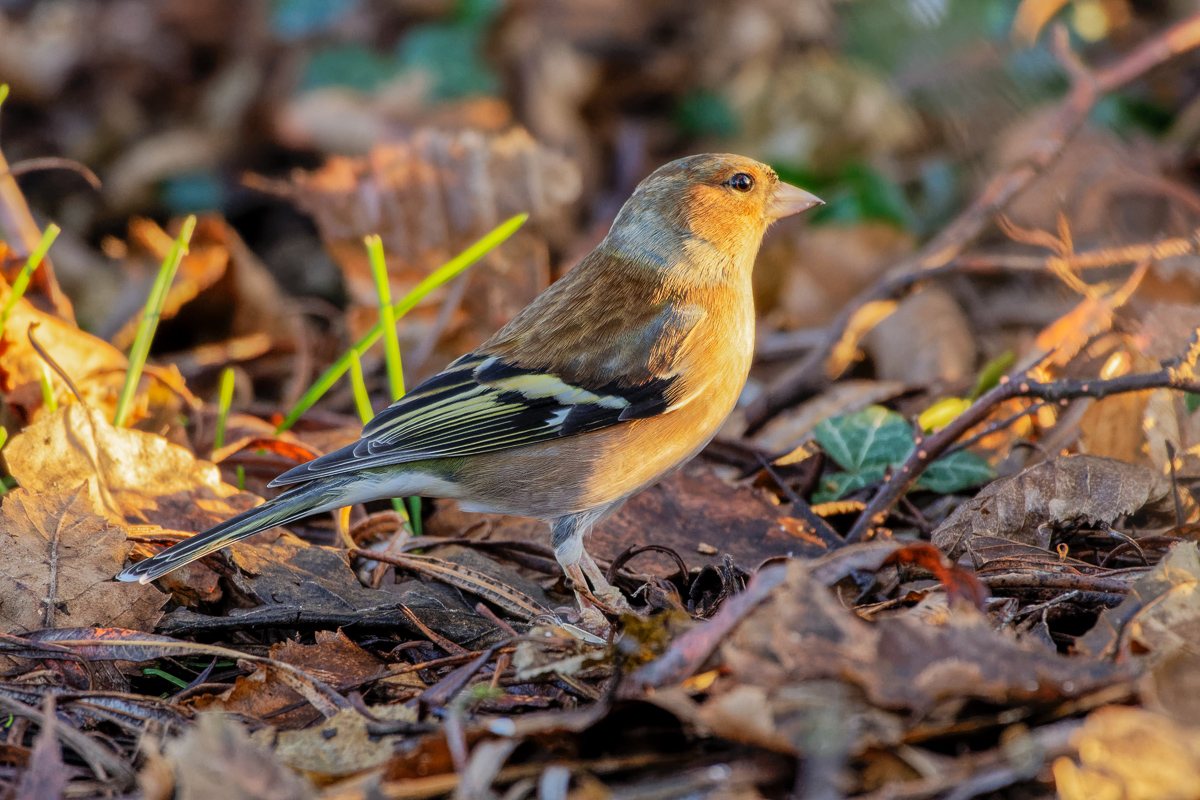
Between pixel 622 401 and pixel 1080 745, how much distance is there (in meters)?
1.91

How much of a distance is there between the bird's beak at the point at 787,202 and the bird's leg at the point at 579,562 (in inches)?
61.1

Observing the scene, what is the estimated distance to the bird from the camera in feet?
10.6

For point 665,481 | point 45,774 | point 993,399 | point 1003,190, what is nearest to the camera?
point 45,774

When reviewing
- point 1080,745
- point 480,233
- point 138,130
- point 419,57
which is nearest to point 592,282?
point 480,233

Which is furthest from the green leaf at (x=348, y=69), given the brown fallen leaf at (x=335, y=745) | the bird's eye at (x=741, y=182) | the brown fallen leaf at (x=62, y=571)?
the brown fallen leaf at (x=335, y=745)

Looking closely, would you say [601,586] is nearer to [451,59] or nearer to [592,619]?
[592,619]

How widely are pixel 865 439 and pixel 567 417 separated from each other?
1.08 m

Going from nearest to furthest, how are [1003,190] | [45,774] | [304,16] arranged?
[45,774]
[1003,190]
[304,16]

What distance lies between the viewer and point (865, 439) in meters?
3.65

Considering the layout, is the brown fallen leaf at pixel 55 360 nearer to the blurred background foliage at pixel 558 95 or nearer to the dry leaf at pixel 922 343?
the blurred background foliage at pixel 558 95

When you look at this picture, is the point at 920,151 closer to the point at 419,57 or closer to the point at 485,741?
the point at 419,57

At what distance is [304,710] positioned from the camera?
2.35m

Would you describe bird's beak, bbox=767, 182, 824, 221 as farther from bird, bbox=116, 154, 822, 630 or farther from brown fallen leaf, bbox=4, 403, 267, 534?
brown fallen leaf, bbox=4, 403, 267, 534

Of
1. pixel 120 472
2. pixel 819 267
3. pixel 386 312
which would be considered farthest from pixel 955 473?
pixel 120 472
